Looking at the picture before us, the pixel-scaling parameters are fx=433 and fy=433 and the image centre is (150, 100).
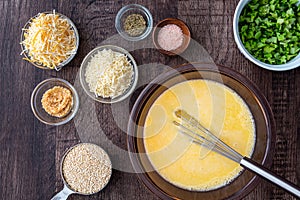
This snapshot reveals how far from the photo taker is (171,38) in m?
2.07

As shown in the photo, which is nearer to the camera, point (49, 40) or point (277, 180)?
point (277, 180)

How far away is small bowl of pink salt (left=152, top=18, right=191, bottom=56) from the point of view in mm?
2074

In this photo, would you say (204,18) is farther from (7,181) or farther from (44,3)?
(7,181)

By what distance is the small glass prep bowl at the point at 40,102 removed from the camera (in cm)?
213

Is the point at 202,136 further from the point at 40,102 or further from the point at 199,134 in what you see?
the point at 40,102

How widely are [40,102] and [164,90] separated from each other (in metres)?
0.63

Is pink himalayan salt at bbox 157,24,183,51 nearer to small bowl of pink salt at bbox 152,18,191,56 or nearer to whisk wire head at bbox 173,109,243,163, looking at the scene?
small bowl of pink salt at bbox 152,18,191,56

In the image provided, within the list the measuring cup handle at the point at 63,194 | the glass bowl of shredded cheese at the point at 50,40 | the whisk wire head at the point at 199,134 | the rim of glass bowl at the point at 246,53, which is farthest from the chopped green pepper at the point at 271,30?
the measuring cup handle at the point at 63,194

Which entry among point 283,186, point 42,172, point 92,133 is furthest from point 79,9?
point 283,186

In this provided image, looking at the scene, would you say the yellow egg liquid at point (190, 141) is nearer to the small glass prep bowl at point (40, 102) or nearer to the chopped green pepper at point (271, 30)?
the chopped green pepper at point (271, 30)

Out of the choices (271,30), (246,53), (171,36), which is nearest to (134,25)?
(171,36)

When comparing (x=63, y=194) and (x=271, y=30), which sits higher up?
(x=271, y=30)

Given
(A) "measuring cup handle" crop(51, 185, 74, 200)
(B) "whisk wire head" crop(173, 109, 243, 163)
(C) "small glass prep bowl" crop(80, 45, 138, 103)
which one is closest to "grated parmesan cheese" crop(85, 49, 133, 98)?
(C) "small glass prep bowl" crop(80, 45, 138, 103)

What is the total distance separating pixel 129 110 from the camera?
2.12 meters
